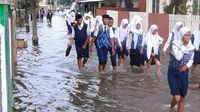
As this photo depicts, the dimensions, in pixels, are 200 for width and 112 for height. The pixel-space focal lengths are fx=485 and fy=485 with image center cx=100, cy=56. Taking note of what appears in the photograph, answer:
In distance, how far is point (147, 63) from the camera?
530 inches

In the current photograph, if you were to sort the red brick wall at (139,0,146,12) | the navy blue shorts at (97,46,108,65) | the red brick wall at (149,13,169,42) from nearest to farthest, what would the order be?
the navy blue shorts at (97,46,108,65) < the red brick wall at (149,13,169,42) < the red brick wall at (139,0,146,12)

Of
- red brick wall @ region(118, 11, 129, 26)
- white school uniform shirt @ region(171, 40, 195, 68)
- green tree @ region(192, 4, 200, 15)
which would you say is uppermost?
green tree @ region(192, 4, 200, 15)

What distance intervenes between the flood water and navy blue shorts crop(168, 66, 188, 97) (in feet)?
2.91

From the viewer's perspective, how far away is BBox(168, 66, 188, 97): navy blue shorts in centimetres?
787

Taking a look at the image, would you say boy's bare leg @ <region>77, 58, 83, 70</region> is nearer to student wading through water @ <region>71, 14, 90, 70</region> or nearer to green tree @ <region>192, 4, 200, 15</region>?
student wading through water @ <region>71, 14, 90, 70</region>

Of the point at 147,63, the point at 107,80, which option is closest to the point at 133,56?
the point at 147,63

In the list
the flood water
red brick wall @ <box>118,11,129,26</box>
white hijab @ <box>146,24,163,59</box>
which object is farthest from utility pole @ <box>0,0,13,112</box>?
red brick wall @ <box>118,11,129,26</box>

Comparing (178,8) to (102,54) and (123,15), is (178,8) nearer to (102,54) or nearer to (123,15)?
(123,15)

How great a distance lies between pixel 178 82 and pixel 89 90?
3.11 meters

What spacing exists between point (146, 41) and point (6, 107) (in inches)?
379

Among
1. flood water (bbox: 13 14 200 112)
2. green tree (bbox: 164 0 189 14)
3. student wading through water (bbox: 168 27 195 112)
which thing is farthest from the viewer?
green tree (bbox: 164 0 189 14)

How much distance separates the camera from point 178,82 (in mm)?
7930

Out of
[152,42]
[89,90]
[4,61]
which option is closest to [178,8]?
[152,42]

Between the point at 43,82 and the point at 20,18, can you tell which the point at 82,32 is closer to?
the point at 43,82
